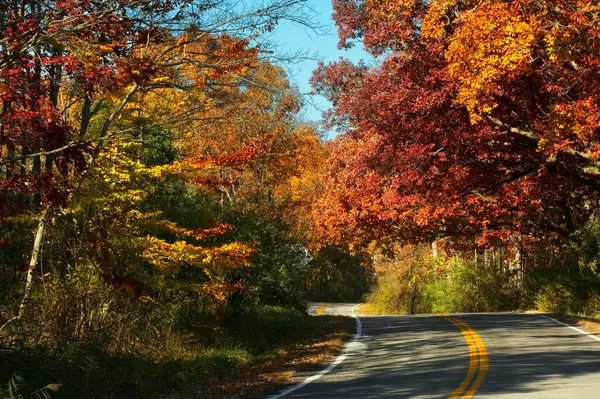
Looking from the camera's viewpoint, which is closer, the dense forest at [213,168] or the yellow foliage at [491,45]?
the dense forest at [213,168]

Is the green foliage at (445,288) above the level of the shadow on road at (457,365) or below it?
above

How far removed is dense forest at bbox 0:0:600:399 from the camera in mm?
9398

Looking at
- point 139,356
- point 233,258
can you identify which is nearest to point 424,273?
point 233,258

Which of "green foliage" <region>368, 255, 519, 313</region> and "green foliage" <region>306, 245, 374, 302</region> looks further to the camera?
"green foliage" <region>306, 245, 374, 302</region>

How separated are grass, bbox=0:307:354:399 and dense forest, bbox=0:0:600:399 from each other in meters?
0.05

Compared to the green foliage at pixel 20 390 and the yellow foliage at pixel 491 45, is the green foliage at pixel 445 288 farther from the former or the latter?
the green foliage at pixel 20 390

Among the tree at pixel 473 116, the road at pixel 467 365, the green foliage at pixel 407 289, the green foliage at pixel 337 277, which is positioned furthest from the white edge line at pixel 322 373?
the green foliage at pixel 337 277

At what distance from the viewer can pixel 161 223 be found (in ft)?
43.7

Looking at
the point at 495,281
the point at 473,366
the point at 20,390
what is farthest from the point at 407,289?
the point at 20,390

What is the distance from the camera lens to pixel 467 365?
39.4ft

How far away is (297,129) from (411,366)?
31.8 meters

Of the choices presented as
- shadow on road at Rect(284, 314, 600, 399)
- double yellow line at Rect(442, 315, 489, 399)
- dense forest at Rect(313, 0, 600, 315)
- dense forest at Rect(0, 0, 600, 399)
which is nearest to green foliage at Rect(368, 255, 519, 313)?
dense forest at Rect(313, 0, 600, 315)

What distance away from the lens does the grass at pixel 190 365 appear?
336 inches

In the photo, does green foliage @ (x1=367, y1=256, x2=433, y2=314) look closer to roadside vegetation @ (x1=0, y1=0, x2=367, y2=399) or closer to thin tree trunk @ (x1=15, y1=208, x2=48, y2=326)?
roadside vegetation @ (x1=0, y1=0, x2=367, y2=399)
